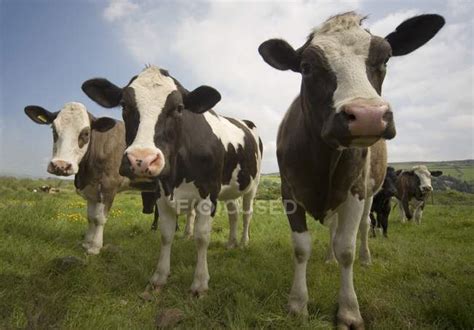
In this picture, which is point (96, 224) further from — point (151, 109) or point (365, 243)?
point (365, 243)

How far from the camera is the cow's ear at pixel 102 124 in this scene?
6.62 metres

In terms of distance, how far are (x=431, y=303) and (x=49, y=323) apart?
11.5 feet

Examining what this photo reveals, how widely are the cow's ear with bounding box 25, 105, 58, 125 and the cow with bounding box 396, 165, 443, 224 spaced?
13.2m

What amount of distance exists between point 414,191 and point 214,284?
13936 mm

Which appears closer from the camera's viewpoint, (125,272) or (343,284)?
(343,284)

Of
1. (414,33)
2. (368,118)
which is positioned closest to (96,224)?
(368,118)

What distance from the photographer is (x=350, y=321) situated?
3.18 meters

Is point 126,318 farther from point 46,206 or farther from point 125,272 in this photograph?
point 46,206

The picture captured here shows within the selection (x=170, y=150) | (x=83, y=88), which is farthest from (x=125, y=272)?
(x=83, y=88)

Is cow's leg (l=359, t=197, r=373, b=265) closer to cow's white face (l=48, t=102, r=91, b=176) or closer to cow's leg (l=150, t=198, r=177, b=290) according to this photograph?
cow's leg (l=150, t=198, r=177, b=290)

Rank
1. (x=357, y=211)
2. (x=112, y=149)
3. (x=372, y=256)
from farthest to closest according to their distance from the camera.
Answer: (x=112, y=149) < (x=372, y=256) < (x=357, y=211)

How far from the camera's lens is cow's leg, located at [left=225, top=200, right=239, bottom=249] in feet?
23.5

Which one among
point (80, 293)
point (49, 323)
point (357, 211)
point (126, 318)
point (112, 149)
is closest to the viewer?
point (49, 323)

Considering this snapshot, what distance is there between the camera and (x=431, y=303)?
134 inches
